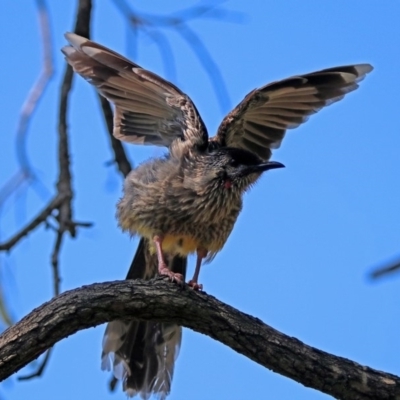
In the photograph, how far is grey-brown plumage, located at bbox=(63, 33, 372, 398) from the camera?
5180 millimetres

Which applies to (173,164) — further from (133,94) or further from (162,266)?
(162,266)

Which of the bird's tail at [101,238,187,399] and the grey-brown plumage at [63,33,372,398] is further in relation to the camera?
the bird's tail at [101,238,187,399]

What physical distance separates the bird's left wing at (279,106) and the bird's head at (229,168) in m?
0.27

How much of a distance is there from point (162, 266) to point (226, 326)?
0.85 m

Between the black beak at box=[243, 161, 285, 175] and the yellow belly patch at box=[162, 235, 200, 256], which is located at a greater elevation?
the black beak at box=[243, 161, 285, 175]

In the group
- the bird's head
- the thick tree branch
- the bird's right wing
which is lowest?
the thick tree branch

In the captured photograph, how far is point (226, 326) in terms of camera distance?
411 centimetres

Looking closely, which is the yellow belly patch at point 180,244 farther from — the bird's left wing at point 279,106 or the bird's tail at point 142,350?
the bird's left wing at point 279,106

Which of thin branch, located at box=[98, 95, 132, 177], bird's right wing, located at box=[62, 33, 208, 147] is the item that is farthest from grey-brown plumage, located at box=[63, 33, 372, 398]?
thin branch, located at box=[98, 95, 132, 177]

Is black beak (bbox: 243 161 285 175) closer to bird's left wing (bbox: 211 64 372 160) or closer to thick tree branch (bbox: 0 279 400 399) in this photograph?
bird's left wing (bbox: 211 64 372 160)

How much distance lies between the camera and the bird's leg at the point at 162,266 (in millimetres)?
4348

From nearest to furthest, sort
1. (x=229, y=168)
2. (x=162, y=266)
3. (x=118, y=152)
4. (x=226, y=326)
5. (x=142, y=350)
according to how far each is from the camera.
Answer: (x=226, y=326), (x=162, y=266), (x=229, y=168), (x=142, y=350), (x=118, y=152)

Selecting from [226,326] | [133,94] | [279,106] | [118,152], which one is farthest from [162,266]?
[279,106]

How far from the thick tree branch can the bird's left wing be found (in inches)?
63.0
